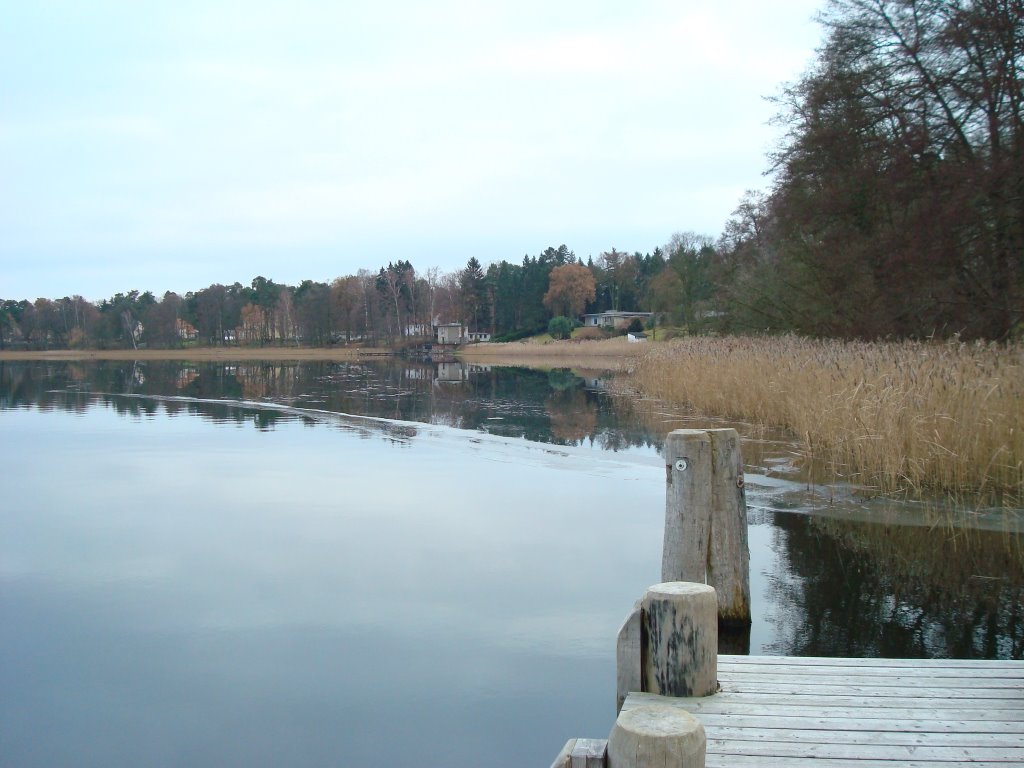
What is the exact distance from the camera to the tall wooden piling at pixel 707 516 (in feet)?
19.0

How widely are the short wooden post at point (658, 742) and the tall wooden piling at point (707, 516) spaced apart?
3003 mm

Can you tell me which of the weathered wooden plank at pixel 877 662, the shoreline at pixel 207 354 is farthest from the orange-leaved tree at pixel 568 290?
the weathered wooden plank at pixel 877 662

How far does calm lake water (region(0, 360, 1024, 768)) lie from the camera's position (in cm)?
548

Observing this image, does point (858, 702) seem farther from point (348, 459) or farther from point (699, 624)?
point (348, 459)

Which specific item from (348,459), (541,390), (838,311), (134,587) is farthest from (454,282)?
(134,587)

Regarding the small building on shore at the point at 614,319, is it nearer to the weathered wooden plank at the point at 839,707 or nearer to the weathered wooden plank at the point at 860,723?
the weathered wooden plank at the point at 839,707

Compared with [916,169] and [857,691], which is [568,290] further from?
[857,691]

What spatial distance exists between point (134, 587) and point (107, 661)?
1745 mm

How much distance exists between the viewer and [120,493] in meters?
12.5

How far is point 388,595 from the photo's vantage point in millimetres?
7758

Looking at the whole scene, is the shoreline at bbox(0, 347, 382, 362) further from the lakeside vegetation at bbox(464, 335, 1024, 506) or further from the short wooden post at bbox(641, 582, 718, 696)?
the short wooden post at bbox(641, 582, 718, 696)

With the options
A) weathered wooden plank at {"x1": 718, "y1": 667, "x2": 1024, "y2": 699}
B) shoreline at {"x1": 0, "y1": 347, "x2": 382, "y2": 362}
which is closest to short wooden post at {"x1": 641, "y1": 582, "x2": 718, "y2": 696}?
weathered wooden plank at {"x1": 718, "y1": 667, "x2": 1024, "y2": 699}

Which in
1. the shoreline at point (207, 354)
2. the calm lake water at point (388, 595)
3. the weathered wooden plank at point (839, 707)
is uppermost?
the shoreline at point (207, 354)

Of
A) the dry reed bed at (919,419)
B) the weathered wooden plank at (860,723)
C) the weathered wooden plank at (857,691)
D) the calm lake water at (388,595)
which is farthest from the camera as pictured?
the dry reed bed at (919,419)
